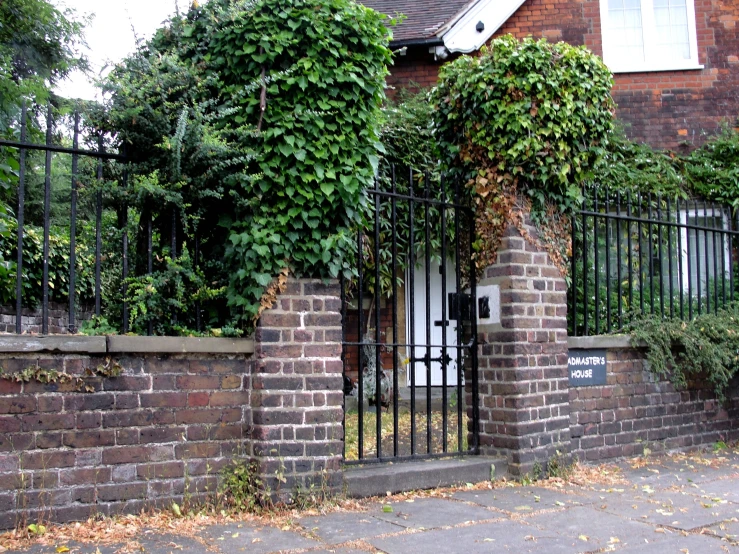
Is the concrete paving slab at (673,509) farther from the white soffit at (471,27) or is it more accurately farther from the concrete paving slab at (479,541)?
the white soffit at (471,27)

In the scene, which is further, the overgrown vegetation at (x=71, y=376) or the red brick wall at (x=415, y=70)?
the red brick wall at (x=415, y=70)

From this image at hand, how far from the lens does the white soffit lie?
11.1 metres

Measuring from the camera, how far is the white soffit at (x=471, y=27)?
1109 cm

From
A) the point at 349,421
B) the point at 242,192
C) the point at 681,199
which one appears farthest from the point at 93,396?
the point at 681,199

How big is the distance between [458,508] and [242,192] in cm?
248

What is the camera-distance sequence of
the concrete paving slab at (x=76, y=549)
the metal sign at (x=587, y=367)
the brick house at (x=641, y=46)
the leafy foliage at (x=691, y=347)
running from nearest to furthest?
the concrete paving slab at (x=76, y=549)
the metal sign at (x=587, y=367)
the leafy foliage at (x=691, y=347)
the brick house at (x=641, y=46)

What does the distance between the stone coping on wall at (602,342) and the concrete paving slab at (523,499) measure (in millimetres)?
1442

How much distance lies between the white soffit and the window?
5.72 feet

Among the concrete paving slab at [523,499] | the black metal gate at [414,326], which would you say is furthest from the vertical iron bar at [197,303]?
the concrete paving slab at [523,499]

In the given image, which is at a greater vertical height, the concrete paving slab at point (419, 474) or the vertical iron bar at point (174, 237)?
the vertical iron bar at point (174, 237)

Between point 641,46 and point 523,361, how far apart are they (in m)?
7.83

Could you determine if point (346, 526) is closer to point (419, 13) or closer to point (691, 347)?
point (691, 347)

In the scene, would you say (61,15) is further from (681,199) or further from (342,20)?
(681,199)

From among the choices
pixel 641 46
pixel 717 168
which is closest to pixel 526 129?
pixel 717 168
